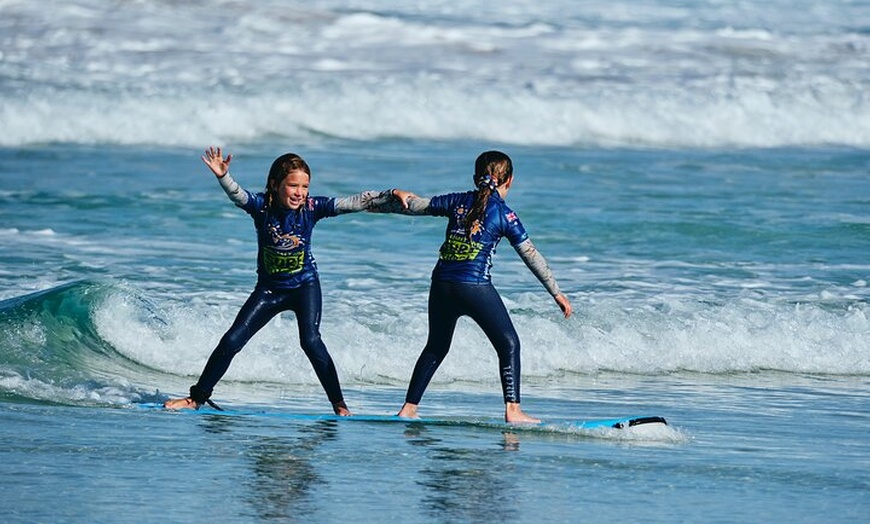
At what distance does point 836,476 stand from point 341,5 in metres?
28.4

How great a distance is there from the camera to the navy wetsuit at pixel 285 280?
8.16 metres

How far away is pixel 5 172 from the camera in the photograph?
64.7ft

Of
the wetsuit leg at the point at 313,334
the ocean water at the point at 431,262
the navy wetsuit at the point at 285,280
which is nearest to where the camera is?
the ocean water at the point at 431,262

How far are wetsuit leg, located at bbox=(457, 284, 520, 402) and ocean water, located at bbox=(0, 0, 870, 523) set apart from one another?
36 cm

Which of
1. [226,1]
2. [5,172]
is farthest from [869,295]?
[226,1]

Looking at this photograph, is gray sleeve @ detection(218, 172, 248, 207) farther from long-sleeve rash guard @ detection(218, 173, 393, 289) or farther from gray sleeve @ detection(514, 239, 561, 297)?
gray sleeve @ detection(514, 239, 561, 297)

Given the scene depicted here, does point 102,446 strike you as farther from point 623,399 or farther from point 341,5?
point 341,5

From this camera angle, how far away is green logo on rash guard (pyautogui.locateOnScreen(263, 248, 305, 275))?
8.20 metres

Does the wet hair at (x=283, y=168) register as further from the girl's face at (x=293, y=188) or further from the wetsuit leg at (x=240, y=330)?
the wetsuit leg at (x=240, y=330)

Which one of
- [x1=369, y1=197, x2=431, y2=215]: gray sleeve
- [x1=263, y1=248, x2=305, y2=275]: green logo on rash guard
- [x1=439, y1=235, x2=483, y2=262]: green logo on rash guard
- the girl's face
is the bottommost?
[x1=263, y1=248, x2=305, y2=275]: green logo on rash guard

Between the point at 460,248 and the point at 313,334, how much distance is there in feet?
3.11

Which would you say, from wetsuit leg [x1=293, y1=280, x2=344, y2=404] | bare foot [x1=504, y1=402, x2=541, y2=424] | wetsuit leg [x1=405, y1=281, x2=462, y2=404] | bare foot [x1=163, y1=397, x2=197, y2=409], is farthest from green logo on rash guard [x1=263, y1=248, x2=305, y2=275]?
bare foot [x1=504, y1=402, x2=541, y2=424]

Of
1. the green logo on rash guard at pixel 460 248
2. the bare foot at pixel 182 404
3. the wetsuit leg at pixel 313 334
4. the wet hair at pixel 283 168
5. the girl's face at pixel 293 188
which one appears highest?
the wet hair at pixel 283 168

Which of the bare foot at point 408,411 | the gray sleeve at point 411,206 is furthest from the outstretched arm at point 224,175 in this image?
the bare foot at point 408,411
